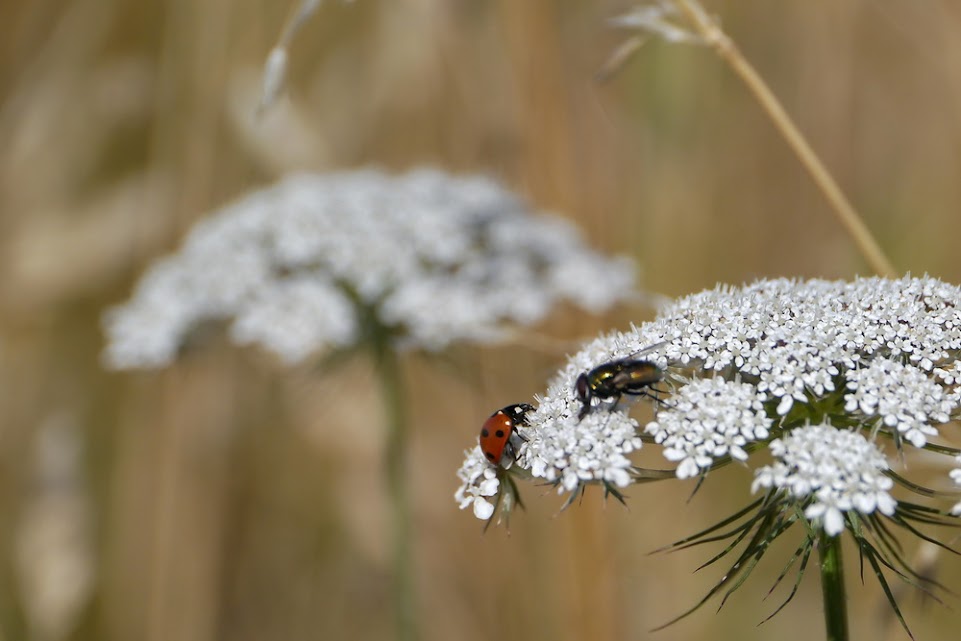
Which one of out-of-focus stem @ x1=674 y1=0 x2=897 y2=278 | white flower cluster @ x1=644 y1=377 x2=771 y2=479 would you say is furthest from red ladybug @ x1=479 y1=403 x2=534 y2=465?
out-of-focus stem @ x1=674 y1=0 x2=897 y2=278

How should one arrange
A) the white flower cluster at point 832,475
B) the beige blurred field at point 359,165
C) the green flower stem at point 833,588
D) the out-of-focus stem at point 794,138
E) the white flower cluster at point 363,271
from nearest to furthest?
1. the white flower cluster at point 832,475
2. the green flower stem at point 833,588
3. the out-of-focus stem at point 794,138
4. the white flower cluster at point 363,271
5. the beige blurred field at point 359,165

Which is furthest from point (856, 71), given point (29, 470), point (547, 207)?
point (29, 470)

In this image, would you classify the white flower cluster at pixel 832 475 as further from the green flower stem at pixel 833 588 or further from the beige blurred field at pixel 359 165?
the beige blurred field at pixel 359 165

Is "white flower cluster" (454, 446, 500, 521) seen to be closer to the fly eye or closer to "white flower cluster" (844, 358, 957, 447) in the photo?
the fly eye

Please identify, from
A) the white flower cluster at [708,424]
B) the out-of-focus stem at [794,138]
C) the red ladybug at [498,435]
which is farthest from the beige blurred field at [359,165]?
the white flower cluster at [708,424]

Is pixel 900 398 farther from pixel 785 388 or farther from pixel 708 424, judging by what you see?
pixel 708 424
